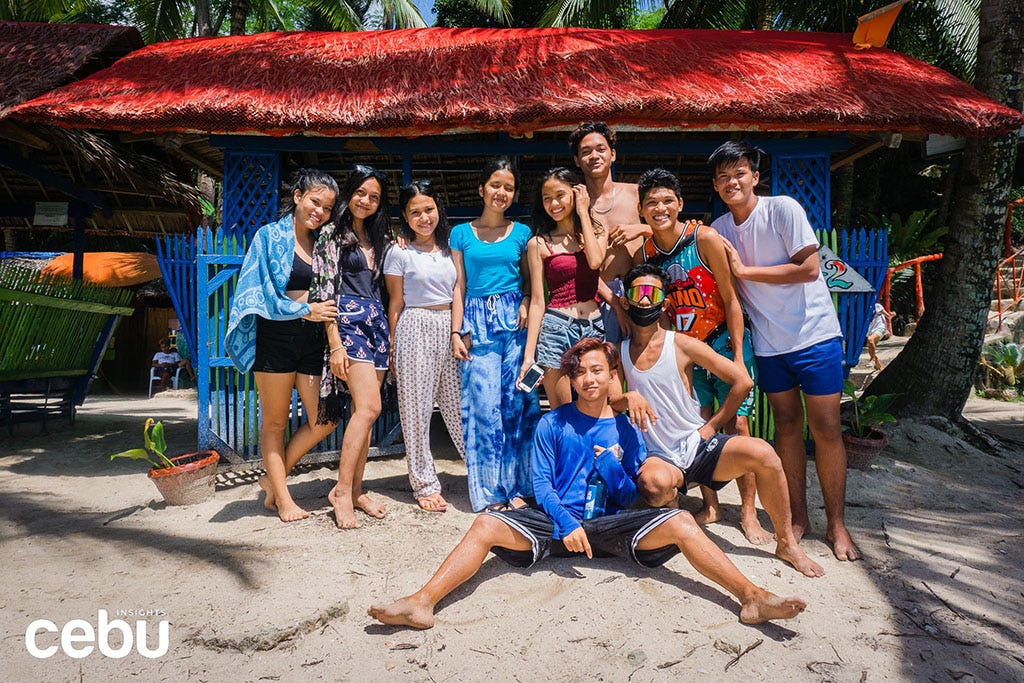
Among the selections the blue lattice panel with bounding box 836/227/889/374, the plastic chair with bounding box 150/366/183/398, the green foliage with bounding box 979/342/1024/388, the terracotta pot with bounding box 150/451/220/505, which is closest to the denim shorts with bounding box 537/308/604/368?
the terracotta pot with bounding box 150/451/220/505

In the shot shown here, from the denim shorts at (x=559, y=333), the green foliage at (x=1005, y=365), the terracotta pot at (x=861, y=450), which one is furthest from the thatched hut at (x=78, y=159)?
the green foliage at (x=1005, y=365)

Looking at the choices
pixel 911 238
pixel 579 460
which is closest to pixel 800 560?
pixel 579 460

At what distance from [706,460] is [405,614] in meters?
1.51

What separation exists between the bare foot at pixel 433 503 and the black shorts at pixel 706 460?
1409 mm

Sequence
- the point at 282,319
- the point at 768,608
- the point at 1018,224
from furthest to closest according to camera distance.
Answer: the point at 1018,224, the point at 282,319, the point at 768,608

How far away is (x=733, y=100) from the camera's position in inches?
171

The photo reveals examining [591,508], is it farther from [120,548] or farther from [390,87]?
[390,87]

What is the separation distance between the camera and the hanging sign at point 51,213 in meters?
7.34

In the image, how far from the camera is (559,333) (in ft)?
10.7

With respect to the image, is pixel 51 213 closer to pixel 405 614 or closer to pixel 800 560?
pixel 405 614

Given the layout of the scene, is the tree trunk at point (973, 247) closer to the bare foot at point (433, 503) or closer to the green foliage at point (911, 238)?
the bare foot at point (433, 503)

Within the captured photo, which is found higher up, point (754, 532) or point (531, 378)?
point (531, 378)

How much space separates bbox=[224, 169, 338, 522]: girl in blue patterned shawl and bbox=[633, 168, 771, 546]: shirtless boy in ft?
6.00

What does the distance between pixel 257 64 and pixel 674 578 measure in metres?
5.27
